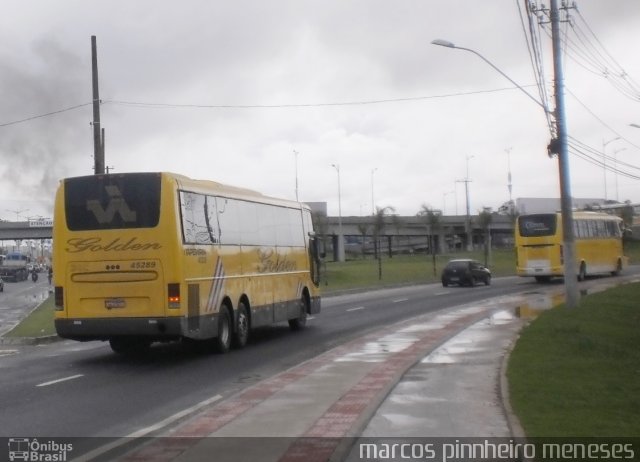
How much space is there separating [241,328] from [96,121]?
1290cm

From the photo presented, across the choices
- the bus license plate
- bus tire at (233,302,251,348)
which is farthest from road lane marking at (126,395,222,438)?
bus tire at (233,302,251,348)

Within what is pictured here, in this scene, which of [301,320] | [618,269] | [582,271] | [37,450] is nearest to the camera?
[37,450]

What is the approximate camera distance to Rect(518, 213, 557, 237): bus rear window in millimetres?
46584

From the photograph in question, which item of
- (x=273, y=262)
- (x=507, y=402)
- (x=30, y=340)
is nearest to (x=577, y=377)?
(x=507, y=402)

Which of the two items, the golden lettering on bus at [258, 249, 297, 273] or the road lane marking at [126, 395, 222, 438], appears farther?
the golden lettering on bus at [258, 249, 297, 273]

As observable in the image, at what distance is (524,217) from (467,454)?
40.0 metres

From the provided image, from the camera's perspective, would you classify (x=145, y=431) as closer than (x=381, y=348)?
Yes

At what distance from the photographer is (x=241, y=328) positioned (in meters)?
20.4

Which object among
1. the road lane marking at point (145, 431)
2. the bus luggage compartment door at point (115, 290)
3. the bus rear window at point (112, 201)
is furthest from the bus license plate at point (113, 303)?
the road lane marking at point (145, 431)

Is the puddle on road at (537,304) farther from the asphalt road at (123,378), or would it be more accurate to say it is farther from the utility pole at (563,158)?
the asphalt road at (123,378)

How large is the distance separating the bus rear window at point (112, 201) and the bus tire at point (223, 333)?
2.92 m

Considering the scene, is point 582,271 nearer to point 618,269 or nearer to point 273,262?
point 618,269

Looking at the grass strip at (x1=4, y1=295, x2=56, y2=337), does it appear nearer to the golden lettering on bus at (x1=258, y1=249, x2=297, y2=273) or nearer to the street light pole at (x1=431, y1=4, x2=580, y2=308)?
A: the golden lettering on bus at (x1=258, y1=249, x2=297, y2=273)

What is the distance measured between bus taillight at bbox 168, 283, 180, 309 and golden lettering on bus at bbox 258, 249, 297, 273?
494 centimetres
